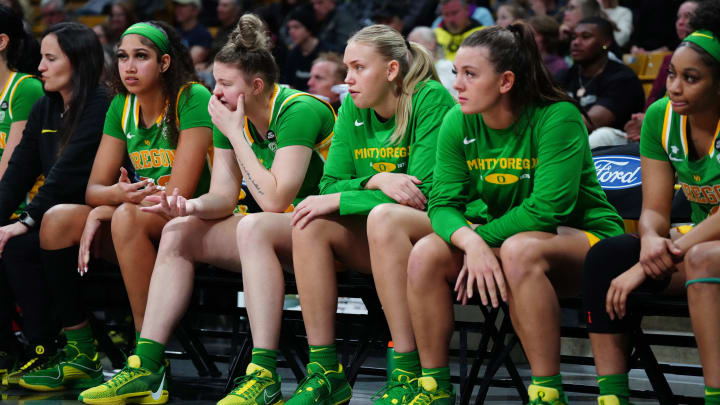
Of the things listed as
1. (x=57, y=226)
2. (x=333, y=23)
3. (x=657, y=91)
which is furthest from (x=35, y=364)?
(x=333, y=23)

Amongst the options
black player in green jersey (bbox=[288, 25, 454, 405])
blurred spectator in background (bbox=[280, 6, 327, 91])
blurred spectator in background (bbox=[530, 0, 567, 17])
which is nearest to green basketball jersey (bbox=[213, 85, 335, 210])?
black player in green jersey (bbox=[288, 25, 454, 405])

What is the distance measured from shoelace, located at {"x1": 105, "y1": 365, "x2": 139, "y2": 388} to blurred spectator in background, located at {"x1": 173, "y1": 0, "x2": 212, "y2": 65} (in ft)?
17.7

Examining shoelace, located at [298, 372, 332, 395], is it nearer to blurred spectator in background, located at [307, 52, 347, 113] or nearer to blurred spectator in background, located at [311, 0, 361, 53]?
blurred spectator in background, located at [307, 52, 347, 113]

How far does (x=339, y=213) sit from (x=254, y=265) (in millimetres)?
342

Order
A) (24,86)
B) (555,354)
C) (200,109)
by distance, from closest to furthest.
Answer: (555,354) < (200,109) < (24,86)

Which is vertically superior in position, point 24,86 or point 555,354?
point 24,86

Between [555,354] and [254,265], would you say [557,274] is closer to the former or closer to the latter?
[555,354]

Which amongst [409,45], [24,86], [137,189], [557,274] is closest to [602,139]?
[409,45]

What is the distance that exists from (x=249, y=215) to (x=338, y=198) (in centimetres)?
34

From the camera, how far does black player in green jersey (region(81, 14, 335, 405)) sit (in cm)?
307

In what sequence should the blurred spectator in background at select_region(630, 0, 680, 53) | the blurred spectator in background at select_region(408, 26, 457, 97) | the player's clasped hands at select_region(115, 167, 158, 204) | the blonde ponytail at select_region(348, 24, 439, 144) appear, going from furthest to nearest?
the blurred spectator in background at select_region(630, 0, 680, 53), the blurred spectator in background at select_region(408, 26, 457, 97), the player's clasped hands at select_region(115, 167, 158, 204), the blonde ponytail at select_region(348, 24, 439, 144)

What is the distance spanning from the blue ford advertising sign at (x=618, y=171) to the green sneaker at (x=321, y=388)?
1316 mm

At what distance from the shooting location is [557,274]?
2.73 m

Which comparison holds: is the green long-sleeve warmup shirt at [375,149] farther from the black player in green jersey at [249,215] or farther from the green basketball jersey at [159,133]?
the green basketball jersey at [159,133]
